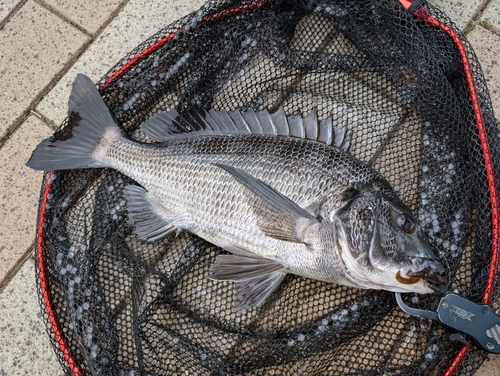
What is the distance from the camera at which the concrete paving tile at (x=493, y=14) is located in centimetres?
300

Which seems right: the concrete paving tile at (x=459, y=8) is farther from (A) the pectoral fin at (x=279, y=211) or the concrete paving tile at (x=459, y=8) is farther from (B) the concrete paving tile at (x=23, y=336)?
(B) the concrete paving tile at (x=23, y=336)

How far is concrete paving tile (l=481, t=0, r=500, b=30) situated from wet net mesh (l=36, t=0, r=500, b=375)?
60 cm

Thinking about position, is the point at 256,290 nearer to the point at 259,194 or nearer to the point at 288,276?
the point at 288,276

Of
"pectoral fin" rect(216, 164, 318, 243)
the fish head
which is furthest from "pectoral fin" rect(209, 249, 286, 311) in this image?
the fish head

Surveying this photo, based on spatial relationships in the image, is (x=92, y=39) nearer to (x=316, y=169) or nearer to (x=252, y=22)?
(x=252, y=22)

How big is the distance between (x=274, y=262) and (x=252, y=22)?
53.5 inches

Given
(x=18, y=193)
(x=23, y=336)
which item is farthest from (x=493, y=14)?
(x=23, y=336)

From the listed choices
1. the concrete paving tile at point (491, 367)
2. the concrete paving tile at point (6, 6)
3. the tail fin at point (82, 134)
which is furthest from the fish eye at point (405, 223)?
the concrete paving tile at point (6, 6)

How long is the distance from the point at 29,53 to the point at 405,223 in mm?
2657

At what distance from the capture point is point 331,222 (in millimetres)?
2098

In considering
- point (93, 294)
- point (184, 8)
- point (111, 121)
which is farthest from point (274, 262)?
point (184, 8)

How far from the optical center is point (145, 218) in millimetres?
2527

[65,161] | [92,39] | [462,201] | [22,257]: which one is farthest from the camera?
[92,39]

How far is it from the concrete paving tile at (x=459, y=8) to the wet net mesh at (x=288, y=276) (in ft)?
1.86
